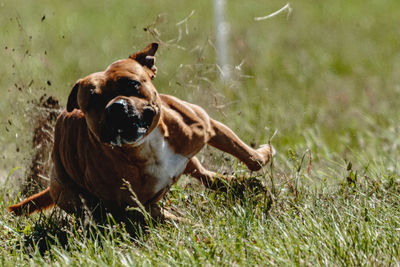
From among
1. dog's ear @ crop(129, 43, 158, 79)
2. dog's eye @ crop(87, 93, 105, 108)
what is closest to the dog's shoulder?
dog's ear @ crop(129, 43, 158, 79)

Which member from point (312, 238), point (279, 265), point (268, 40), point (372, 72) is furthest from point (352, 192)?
point (268, 40)

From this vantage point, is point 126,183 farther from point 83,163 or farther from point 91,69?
point 91,69

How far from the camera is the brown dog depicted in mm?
3488

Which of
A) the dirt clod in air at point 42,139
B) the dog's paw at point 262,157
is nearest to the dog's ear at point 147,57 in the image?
the dog's paw at point 262,157

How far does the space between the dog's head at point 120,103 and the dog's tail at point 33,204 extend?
912mm

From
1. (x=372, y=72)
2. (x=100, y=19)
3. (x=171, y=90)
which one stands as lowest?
(x=372, y=72)

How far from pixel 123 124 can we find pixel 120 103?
11cm

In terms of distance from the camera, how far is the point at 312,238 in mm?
3219

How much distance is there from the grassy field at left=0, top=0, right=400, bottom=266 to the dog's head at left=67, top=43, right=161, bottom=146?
50 cm

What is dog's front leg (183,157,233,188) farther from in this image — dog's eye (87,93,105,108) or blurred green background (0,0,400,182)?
dog's eye (87,93,105,108)

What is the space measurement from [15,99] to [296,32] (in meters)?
6.57

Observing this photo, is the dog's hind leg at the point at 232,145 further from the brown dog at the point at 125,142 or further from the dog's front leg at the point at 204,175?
the dog's front leg at the point at 204,175

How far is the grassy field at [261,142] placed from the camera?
3.22 m

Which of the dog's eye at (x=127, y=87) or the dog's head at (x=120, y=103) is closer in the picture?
the dog's head at (x=120, y=103)
